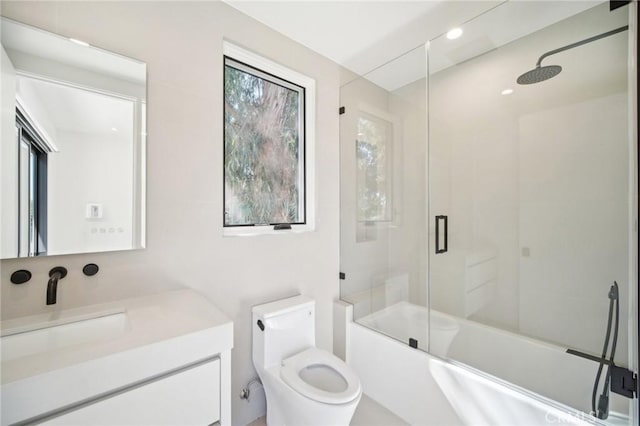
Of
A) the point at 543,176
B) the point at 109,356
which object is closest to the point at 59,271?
the point at 109,356

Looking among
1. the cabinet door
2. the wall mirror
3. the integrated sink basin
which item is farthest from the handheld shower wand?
the wall mirror

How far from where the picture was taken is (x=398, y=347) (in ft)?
5.81

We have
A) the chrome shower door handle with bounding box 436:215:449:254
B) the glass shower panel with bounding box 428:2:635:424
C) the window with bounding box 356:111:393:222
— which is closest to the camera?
the glass shower panel with bounding box 428:2:635:424

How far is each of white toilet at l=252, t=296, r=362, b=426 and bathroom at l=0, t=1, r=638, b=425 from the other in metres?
0.14

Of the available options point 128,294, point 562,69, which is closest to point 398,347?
point 128,294

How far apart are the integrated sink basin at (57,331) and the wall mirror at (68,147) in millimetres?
264

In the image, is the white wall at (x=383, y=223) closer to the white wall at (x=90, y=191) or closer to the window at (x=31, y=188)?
the white wall at (x=90, y=191)

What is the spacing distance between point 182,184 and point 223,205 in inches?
10.4

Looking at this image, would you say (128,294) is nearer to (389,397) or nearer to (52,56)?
(52,56)

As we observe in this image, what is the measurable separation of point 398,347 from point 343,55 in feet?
7.24

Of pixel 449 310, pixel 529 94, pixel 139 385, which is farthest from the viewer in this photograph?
pixel 449 310

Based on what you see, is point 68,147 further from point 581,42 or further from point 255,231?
point 581,42

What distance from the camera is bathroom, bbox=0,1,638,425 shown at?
118 cm

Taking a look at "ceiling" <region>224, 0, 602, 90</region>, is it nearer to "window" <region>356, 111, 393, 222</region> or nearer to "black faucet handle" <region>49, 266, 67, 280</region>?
"window" <region>356, 111, 393, 222</region>
